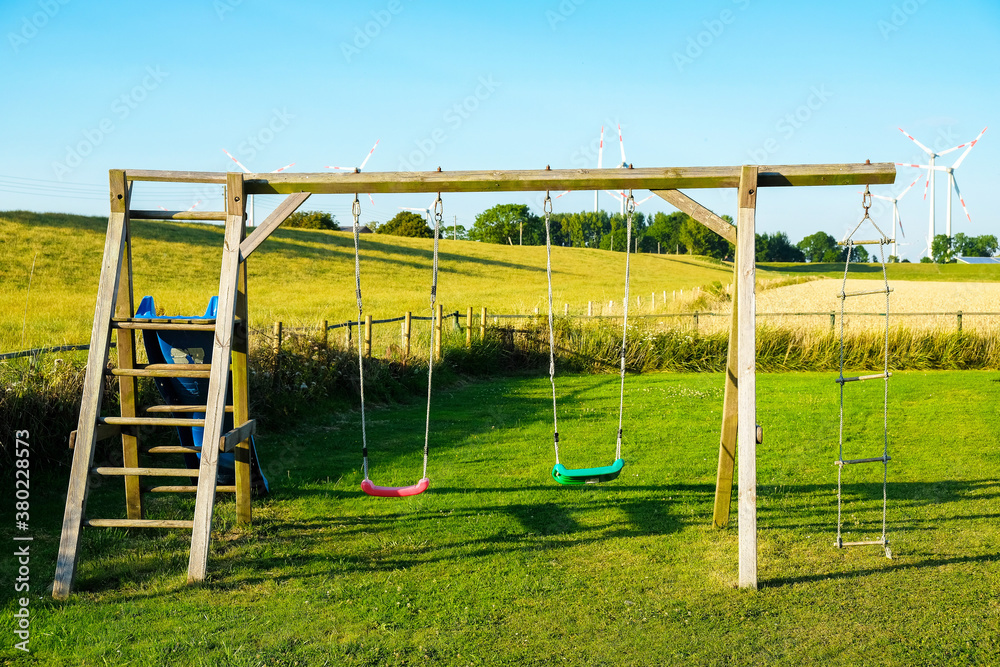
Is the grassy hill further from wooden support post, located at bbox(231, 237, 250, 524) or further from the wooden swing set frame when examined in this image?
the wooden swing set frame

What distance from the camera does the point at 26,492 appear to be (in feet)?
22.2

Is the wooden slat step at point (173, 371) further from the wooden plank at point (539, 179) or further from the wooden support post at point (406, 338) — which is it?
the wooden support post at point (406, 338)

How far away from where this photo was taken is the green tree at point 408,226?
217ft

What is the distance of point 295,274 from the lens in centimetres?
3625

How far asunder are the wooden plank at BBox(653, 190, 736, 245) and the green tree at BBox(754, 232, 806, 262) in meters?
85.2

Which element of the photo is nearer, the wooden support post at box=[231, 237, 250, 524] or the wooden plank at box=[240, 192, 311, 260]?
the wooden plank at box=[240, 192, 311, 260]

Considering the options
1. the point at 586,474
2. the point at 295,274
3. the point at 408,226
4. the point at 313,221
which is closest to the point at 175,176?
the point at 586,474

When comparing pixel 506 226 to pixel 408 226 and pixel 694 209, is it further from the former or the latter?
pixel 694 209

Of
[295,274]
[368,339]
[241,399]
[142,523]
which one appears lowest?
[142,523]

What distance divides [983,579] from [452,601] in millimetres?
3544

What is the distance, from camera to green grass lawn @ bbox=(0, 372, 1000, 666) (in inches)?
169

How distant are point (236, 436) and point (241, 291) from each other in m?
1.19

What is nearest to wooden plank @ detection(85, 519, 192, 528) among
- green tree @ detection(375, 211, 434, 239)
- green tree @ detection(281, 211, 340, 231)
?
green tree @ detection(281, 211, 340, 231)

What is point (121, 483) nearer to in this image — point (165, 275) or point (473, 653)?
point (473, 653)
